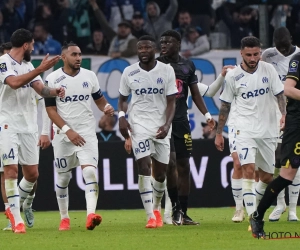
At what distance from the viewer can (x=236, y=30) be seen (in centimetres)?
2242

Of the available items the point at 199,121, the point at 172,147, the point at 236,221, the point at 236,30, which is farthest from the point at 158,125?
the point at 236,30

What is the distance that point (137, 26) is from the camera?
73.4 ft

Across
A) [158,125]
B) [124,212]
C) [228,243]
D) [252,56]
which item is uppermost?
[252,56]

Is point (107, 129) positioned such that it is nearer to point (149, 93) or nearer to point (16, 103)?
point (149, 93)

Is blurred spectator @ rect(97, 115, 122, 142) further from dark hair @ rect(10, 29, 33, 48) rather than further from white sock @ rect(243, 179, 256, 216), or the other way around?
white sock @ rect(243, 179, 256, 216)

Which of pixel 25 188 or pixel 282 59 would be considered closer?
pixel 25 188

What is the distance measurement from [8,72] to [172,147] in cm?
283

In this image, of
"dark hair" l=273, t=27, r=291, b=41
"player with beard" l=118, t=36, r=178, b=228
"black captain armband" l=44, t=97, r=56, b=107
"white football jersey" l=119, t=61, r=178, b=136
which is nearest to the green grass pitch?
"player with beard" l=118, t=36, r=178, b=228

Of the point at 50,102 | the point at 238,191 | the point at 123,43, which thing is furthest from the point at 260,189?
the point at 123,43

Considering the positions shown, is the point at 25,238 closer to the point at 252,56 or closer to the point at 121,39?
the point at 252,56

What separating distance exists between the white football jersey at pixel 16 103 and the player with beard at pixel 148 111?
48.6 inches

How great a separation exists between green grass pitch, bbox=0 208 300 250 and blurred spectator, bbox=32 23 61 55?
270 inches

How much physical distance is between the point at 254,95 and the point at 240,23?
9.43 meters

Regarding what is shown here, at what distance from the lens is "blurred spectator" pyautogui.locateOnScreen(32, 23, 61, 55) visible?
22016 mm
